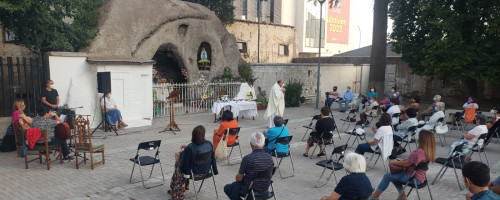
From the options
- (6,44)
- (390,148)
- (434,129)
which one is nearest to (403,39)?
(434,129)

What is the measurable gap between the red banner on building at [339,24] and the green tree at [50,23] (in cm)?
4457

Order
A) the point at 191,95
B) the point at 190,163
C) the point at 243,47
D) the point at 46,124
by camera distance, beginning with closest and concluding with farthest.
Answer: the point at 190,163 < the point at 46,124 < the point at 191,95 < the point at 243,47

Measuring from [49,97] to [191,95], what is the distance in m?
7.35

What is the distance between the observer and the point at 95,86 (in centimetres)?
1233

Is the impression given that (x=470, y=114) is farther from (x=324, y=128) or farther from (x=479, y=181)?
(x=479, y=181)

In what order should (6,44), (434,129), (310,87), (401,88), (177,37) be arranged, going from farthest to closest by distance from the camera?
(401,88) < (310,87) < (177,37) < (6,44) < (434,129)

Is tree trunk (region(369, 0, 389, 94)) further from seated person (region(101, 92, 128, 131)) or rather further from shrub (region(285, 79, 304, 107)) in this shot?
seated person (region(101, 92, 128, 131))

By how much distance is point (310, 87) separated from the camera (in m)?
22.4

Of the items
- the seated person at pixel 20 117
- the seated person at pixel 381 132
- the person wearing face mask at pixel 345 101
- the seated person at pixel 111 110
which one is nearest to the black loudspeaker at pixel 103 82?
the seated person at pixel 111 110

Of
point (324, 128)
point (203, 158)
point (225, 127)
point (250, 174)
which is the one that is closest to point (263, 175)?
point (250, 174)

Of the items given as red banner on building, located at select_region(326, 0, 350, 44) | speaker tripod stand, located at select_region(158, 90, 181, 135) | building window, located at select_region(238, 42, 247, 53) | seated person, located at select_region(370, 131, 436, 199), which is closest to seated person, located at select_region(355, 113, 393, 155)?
seated person, located at select_region(370, 131, 436, 199)

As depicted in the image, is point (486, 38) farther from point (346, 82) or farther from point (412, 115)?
point (346, 82)

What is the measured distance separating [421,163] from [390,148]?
2127mm

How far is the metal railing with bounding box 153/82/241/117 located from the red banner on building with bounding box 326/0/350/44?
4041 cm
